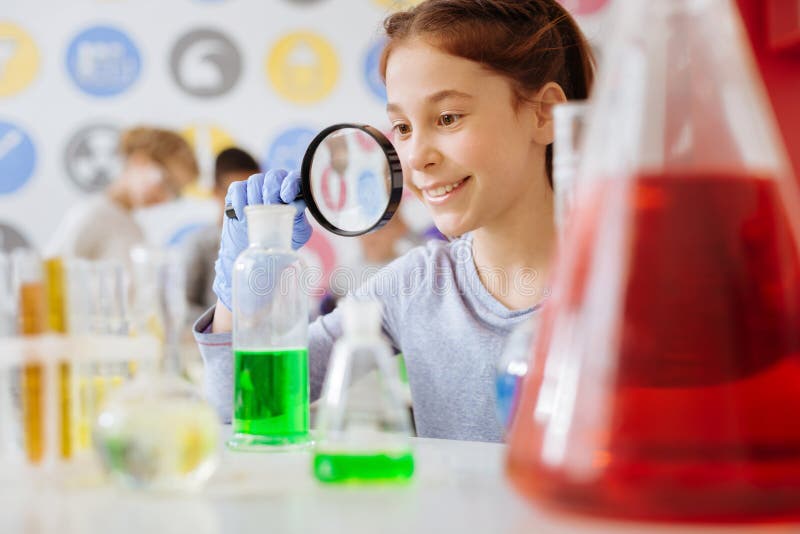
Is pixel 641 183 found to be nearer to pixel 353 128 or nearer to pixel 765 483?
pixel 765 483

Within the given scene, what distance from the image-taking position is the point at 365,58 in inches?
158

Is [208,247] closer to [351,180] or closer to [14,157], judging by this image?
[14,157]

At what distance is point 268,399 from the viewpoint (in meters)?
0.80

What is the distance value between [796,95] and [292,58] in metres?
2.19

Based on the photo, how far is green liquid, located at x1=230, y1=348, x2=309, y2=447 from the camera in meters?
0.80

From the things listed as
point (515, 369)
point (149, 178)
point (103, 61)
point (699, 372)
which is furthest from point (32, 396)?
point (103, 61)

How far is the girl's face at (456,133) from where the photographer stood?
1.43 meters

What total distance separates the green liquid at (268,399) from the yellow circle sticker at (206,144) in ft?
10.8

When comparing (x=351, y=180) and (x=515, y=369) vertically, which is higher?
(x=351, y=180)

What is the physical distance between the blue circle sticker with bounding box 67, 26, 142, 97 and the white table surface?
3.65 metres

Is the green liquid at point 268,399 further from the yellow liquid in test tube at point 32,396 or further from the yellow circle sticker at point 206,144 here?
the yellow circle sticker at point 206,144

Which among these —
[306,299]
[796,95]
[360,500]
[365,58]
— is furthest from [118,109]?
[360,500]

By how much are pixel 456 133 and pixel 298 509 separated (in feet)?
3.18

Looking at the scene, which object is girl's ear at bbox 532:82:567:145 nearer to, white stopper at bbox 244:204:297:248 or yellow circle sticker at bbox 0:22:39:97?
white stopper at bbox 244:204:297:248
